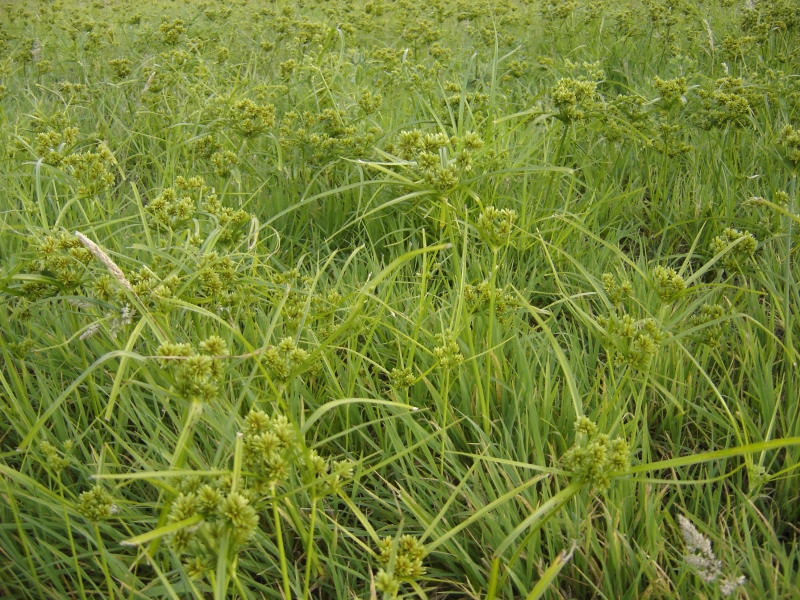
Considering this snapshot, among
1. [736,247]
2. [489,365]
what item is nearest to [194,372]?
[489,365]

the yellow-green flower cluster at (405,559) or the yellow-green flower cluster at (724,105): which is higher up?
the yellow-green flower cluster at (724,105)

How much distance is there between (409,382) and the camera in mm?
1626

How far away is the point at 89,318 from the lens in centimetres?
210

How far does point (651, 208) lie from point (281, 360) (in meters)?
2.15

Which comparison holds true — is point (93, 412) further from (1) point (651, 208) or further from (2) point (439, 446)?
(1) point (651, 208)

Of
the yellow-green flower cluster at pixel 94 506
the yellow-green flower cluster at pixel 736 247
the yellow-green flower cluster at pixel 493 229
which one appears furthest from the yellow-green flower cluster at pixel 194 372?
the yellow-green flower cluster at pixel 736 247

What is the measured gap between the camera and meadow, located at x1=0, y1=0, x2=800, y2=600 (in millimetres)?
1283

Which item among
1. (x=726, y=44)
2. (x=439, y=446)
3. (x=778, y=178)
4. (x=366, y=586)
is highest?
(x=726, y=44)

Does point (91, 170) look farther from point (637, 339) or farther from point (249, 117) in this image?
point (637, 339)

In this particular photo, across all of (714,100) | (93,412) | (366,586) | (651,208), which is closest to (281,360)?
(366,586)

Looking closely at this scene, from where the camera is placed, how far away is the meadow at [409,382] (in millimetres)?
1283

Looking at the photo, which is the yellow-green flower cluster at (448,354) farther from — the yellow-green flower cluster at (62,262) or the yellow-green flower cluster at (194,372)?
the yellow-green flower cluster at (62,262)

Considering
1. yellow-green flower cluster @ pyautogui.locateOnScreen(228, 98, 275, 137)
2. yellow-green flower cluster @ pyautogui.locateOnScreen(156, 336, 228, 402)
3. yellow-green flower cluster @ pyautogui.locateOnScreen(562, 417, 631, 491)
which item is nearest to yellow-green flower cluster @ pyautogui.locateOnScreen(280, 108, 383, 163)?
yellow-green flower cluster @ pyautogui.locateOnScreen(228, 98, 275, 137)

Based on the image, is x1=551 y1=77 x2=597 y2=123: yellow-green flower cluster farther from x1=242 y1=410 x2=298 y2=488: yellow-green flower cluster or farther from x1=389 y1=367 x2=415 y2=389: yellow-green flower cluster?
x1=242 y1=410 x2=298 y2=488: yellow-green flower cluster
